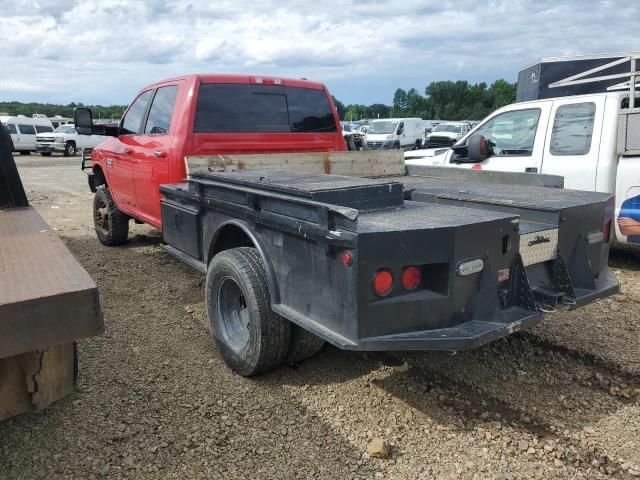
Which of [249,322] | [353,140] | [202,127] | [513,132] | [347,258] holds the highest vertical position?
[202,127]

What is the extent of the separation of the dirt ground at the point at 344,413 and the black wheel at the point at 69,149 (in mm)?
28108

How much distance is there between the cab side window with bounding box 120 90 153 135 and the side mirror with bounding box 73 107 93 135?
0.35 metres

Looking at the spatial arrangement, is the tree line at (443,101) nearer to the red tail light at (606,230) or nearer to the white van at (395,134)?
the white van at (395,134)

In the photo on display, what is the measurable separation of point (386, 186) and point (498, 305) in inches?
34.5

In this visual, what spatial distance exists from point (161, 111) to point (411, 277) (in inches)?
151

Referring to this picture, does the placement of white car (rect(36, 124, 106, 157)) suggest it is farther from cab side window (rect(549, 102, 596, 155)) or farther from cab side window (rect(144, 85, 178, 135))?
cab side window (rect(549, 102, 596, 155))

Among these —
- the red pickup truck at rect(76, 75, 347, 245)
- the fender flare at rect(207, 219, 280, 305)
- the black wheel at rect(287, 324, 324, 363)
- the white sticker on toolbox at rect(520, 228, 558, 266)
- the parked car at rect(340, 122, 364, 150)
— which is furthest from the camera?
the parked car at rect(340, 122, 364, 150)

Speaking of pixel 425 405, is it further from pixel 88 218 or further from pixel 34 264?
pixel 88 218

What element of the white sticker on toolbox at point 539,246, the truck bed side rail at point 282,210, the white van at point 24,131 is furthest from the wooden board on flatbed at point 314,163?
the white van at point 24,131

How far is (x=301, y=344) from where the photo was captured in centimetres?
340

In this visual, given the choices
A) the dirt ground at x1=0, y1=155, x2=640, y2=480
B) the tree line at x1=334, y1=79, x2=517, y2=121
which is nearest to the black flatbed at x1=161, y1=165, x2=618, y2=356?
the dirt ground at x1=0, y1=155, x2=640, y2=480

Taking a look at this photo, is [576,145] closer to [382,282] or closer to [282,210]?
[282,210]

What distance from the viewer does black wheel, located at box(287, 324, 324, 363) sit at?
132 inches

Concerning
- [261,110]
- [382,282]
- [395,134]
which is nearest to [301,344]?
[382,282]
